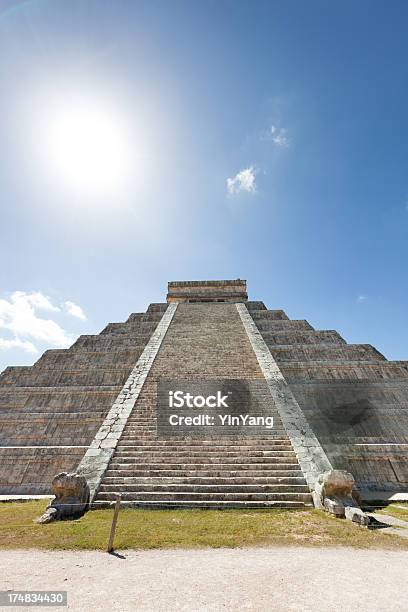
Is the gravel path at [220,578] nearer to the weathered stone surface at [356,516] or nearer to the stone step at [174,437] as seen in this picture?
the weathered stone surface at [356,516]

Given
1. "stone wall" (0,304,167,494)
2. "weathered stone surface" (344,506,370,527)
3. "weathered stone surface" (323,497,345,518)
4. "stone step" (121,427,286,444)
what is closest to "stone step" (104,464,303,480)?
"weathered stone surface" (323,497,345,518)

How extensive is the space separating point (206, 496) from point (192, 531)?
160cm

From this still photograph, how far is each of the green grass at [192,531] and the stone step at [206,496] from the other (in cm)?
40

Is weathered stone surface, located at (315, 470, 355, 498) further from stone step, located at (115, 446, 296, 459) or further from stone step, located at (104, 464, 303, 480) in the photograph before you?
stone step, located at (115, 446, 296, 459)

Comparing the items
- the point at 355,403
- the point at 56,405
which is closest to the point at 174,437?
the point at 56,405

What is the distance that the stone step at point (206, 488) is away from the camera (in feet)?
23.7

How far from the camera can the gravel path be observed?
334 cm

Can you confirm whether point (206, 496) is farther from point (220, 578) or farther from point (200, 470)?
point (220, 578)

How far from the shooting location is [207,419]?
1013 centimetres

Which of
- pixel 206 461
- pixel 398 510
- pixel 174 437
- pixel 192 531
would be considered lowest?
pixel 192 531

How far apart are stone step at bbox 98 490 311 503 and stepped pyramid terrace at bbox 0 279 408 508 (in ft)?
0.07

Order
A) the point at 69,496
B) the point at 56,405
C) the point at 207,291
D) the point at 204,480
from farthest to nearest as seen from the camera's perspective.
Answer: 1. the point at 207,291
2. the point at 56,405
3. the point at 204,480
4. the point at 69,496

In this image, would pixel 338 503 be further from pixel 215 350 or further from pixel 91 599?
pixel 215 350

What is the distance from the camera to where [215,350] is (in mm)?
15547
